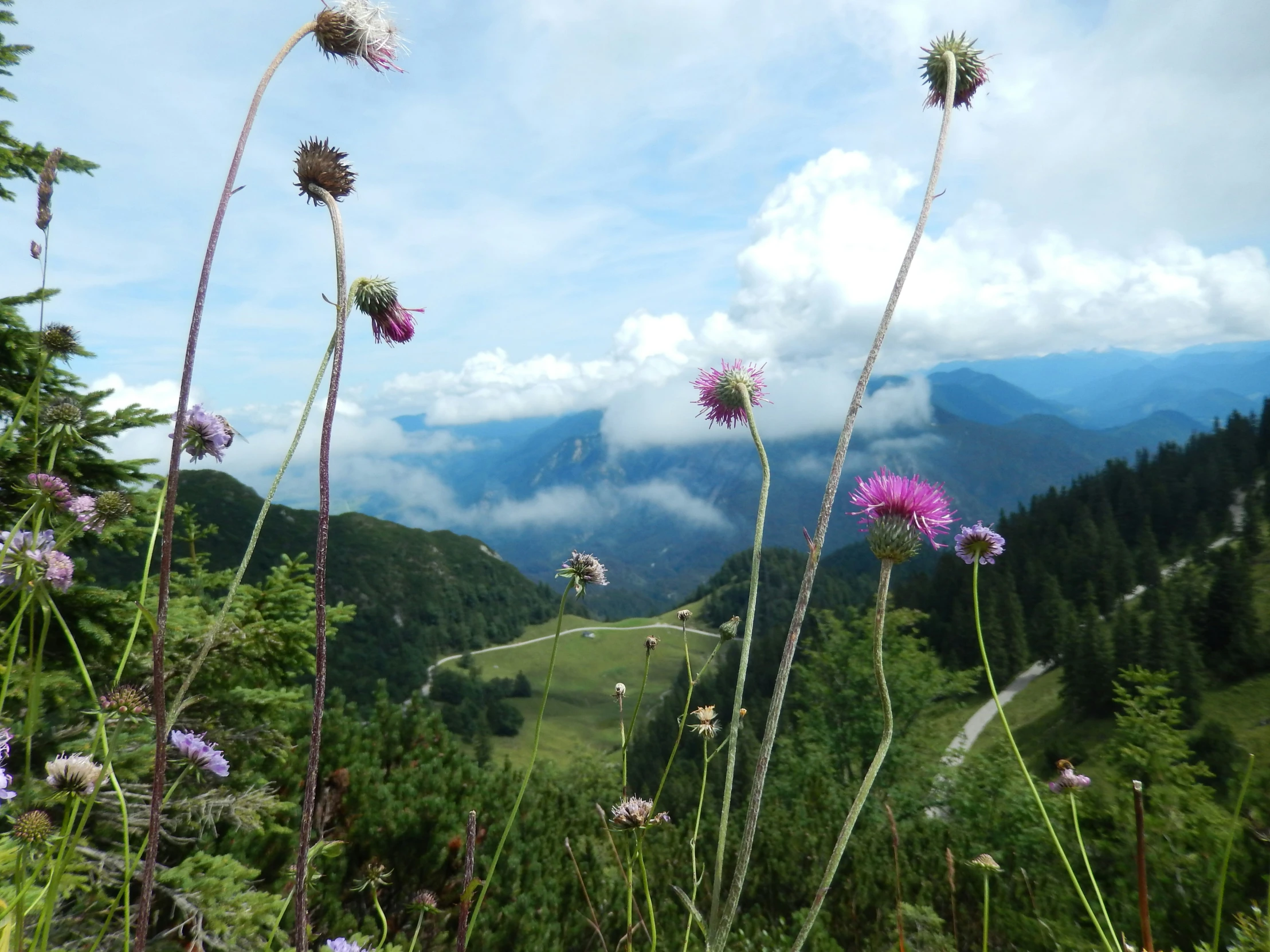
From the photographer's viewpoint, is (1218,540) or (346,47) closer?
(346,47)

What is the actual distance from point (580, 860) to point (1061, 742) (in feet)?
223

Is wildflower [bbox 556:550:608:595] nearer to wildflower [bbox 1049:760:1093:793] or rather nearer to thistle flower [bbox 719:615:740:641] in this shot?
thistle flower [bbox 719:615:740:641]

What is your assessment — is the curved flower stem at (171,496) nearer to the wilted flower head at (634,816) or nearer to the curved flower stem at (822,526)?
the curved flower stem at (822,526)

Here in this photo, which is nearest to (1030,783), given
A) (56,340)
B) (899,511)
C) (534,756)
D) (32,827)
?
(899,511)

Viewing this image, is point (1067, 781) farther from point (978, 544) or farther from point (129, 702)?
point (129, 702)

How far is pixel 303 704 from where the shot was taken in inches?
277

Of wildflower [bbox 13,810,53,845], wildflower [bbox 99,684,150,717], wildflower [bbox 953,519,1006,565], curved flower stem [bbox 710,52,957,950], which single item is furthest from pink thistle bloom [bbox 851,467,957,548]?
wildflower [bbox 13,810,53,845]

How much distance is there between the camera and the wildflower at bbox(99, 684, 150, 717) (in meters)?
1.94

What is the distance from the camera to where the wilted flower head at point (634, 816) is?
2574mm

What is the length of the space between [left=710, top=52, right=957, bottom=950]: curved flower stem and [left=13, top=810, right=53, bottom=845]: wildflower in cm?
176

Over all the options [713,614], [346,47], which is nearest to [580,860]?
[346,47]

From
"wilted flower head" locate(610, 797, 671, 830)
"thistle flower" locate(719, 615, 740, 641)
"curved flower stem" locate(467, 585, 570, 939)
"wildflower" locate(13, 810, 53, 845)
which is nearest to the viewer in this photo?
"curved flower stem" locate(467, 585, 570, 939)

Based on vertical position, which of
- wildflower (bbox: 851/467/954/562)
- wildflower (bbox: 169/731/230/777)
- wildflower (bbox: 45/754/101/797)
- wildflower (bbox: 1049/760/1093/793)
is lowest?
wildflower (bbox: 1049/760/1093/793)

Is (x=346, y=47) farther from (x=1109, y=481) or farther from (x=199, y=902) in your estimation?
(x=1109, y=481)
